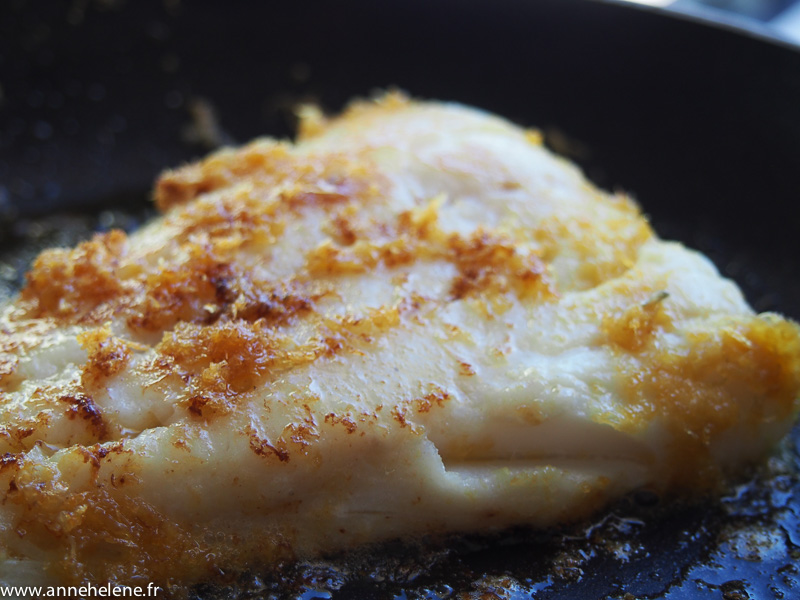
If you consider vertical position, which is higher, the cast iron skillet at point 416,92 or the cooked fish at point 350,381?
the cast iron skillet at point 416,92

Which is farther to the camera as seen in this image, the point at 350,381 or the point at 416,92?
the point at 416,92

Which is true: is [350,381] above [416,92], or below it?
below

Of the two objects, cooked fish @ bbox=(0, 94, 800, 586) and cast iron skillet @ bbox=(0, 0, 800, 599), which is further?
cast iron skillet @ bbox=(0, 0, 800, 599)

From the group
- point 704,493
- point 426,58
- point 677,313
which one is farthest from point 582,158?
point 704,493

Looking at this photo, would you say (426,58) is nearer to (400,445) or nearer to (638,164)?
(638,164)

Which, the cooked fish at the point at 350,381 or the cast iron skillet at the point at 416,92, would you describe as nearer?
the cooked fish at the point at 350,381
